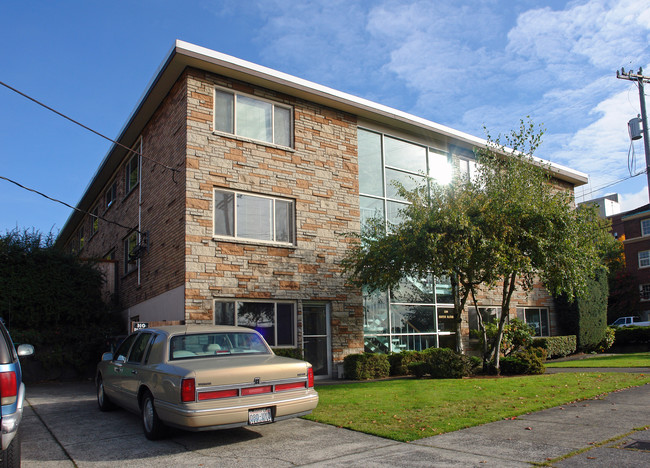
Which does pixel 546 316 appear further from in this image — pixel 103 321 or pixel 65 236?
pixel 65 236

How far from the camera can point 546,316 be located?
22281 mm

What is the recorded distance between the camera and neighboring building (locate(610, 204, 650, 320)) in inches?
1590

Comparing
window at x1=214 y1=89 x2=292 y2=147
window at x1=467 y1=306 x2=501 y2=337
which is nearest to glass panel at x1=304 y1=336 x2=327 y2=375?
window at x1=214 y1=89 x2=292 y2=147

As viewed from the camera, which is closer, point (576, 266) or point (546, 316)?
point (576, 266)

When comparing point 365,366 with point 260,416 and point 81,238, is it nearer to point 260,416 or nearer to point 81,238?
point 260,416

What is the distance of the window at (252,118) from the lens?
14.5m

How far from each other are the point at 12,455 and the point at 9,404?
609mm

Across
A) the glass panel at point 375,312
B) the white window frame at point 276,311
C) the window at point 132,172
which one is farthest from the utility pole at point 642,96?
the window at point 132,172

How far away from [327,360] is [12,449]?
10.4 metres

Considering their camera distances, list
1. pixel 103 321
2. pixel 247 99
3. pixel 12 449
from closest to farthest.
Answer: pixel 12 449 < pixel 247 99 < pixel 103 321

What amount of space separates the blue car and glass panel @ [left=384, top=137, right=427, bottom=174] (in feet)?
45.8

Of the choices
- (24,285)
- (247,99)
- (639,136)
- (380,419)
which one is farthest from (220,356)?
(639,136)

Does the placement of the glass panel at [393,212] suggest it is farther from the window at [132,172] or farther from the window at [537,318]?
the window at [132,172]

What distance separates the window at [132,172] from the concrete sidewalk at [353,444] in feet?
37.6
